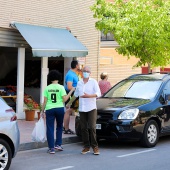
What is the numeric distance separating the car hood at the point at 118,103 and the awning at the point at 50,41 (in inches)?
137

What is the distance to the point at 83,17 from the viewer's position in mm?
18000

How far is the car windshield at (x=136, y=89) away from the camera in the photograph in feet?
39.3

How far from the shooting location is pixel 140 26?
1638 centimetres

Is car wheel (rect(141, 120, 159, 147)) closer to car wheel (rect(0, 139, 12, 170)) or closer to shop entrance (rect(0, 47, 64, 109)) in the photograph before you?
car wheel (rect(0, 139, 12, 170))

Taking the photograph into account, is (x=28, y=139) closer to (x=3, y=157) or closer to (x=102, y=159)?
(x=102, y=159)

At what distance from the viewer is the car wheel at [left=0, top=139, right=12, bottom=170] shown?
7949 mm

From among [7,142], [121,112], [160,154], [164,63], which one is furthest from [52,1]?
[7,142]

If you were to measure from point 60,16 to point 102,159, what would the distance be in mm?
8392

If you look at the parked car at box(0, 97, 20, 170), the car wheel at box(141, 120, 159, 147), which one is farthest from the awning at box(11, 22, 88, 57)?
the parked car at box(0, 97, 20, 170)

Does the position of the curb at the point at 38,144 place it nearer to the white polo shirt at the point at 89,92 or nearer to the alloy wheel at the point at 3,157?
the white polo shirt at the point at 89,92

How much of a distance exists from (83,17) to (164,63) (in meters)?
3.47

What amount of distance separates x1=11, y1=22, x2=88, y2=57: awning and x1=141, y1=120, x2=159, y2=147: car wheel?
4.80 m

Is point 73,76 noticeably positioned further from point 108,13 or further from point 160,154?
point 108,13

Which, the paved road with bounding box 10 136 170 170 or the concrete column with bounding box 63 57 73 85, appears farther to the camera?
the concrete column with bounding box 63 57 73 85
